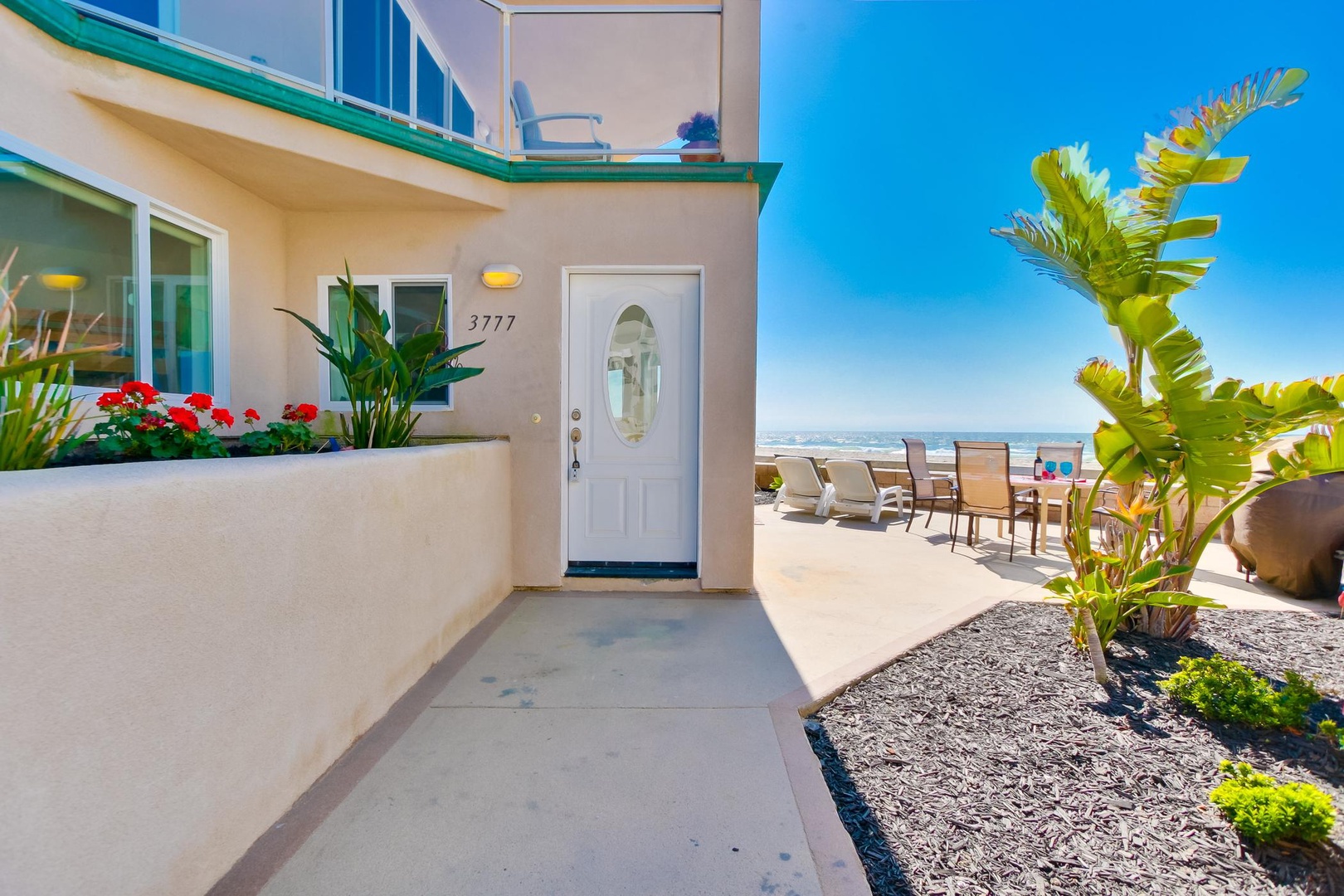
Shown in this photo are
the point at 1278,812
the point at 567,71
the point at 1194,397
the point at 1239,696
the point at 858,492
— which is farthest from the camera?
the point at 858,492

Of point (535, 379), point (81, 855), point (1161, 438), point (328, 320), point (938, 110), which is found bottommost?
point (81, 855)

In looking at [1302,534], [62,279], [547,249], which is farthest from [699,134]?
[1302,534]

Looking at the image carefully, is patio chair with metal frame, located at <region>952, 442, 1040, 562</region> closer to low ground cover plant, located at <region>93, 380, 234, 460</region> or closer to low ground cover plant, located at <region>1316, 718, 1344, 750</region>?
low ground cover plant, located at <region>1316, 718, 1344, 750</region>

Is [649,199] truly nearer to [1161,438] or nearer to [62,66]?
[62,66]

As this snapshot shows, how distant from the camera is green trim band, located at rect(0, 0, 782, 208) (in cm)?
276

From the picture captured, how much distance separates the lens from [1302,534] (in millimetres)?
4453

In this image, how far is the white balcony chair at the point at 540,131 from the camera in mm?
4453

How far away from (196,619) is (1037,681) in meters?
3.49

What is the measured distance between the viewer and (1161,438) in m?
2.75

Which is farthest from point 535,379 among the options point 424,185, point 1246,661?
point 1246,661

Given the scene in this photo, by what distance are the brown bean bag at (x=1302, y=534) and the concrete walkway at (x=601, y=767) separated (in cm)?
56

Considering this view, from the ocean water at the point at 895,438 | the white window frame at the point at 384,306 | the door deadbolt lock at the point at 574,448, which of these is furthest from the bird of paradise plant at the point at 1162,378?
the ocean water at the point at 895,438

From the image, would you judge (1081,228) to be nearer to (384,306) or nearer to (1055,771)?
(1055,771)

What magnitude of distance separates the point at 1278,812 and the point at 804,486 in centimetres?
727
